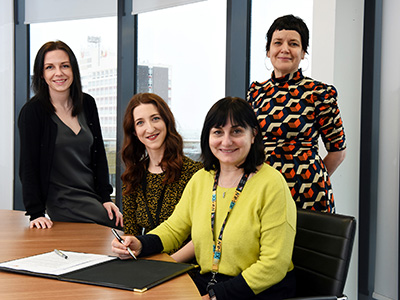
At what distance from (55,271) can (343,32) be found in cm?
224

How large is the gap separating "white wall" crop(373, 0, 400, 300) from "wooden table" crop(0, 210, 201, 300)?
5.43 ft

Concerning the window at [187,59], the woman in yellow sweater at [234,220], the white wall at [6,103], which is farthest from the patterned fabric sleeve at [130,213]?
the white wall at [6,103]

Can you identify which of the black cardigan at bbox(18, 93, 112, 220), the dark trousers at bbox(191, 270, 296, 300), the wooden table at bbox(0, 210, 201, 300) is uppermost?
the black cardigan at bbox(18, 93, 112, 220)

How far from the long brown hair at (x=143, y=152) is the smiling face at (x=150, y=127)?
0.02 m

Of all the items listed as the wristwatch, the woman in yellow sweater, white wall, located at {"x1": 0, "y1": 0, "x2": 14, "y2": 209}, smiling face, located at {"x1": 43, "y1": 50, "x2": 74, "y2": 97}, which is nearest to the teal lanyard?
the woman in yellow sweater

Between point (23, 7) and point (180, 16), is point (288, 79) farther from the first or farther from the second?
point (23, 7)

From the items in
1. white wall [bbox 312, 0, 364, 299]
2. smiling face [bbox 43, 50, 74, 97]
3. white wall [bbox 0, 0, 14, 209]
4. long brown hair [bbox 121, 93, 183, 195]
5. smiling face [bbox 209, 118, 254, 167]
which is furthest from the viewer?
white wall [bbox 0, 0, 14, 209]

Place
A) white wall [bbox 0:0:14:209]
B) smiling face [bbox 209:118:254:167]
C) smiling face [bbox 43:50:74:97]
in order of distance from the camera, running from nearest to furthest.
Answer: smiling face [bbox 209:118:254:167] < smiling face [bbox 43:50:74:97] < white wall [bbox 0:0:14:209]

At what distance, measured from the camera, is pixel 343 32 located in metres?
2.90

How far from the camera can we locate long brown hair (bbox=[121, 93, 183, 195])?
2.14 m

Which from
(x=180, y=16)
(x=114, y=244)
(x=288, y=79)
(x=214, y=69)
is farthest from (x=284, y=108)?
(x=180, y=16)

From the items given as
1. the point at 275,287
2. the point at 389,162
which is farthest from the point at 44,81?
the point at 389,162

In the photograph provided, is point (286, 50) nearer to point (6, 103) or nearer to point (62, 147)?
point (62, 147)

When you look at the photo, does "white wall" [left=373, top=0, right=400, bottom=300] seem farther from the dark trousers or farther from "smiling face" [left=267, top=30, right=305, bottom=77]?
the dark trousers
